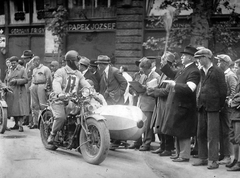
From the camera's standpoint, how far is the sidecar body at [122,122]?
831cm

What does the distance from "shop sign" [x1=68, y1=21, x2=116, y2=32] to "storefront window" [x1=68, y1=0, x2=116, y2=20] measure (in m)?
0.26

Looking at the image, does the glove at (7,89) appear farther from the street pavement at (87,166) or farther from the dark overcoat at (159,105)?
the dark overcoat at (159,105)

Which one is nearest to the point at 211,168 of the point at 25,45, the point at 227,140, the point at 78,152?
the point at 227,140

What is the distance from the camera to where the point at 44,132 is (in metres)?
9.37

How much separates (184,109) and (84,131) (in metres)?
1.74

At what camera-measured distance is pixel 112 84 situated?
401 inches

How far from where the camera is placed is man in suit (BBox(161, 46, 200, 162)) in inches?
323

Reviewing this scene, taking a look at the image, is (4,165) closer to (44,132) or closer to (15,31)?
(44,132)

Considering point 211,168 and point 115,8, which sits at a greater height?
point 115,8

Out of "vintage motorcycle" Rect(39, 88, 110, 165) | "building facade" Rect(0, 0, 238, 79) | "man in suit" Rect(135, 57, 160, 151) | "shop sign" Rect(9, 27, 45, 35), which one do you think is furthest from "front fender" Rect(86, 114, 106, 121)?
"shop sign" Rect(9, 27, 45, 35)

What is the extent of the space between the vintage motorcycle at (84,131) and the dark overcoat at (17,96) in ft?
11.2

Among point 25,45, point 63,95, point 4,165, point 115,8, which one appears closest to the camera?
point 4,165

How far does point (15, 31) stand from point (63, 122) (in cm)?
1339

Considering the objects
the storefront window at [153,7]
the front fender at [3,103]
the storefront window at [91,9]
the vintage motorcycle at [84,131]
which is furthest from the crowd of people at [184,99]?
the storefront window at [91,9]
